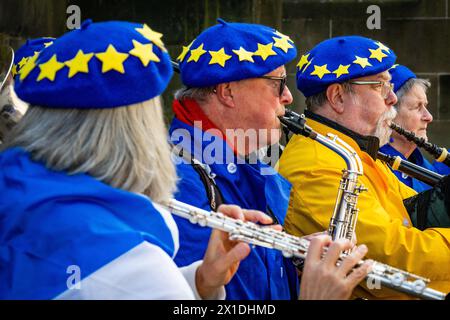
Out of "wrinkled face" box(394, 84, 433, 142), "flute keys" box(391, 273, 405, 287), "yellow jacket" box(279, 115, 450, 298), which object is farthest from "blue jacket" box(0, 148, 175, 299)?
"wrinkled face" box(394, 84, 433, 142)

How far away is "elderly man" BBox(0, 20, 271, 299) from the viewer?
2.85 meters

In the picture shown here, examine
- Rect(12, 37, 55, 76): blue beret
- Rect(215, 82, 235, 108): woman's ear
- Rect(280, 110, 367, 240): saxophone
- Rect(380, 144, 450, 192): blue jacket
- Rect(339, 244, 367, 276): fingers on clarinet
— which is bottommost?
Rect(380, 144, 450, 192): blue jacket

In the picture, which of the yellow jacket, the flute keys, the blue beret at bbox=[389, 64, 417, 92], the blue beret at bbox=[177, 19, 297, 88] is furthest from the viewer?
the blue beret at bbox=[389, 64, 417, 92]

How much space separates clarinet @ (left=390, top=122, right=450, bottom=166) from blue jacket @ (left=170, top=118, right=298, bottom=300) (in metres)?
2.33

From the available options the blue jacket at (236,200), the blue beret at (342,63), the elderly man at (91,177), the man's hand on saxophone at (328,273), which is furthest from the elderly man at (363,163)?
the elderly man at (91,177)

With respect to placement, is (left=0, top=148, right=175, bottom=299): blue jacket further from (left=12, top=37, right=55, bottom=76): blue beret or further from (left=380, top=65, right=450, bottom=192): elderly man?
(left=380, top=65, right=450, bottom=192): elderly man

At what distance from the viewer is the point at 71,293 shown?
286 centimetres

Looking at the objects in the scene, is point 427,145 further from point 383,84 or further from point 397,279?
point 397,279

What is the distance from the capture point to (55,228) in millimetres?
2834

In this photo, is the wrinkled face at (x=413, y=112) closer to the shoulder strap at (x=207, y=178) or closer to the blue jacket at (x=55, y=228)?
the shoulder strap at (x=207, y=178)

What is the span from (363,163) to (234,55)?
122 centimetres

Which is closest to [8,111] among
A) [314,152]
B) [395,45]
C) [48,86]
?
[48,86]

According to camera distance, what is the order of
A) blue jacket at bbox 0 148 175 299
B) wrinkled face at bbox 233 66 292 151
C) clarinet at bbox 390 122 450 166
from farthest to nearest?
clarinet at bbox 390 122 450 166
wrinkled face at bbox 233 66 292 151
blue jacket at bbox 0 148 175 299

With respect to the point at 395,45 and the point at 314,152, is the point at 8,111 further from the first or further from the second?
the point at 395,45
